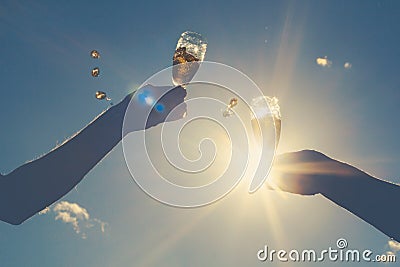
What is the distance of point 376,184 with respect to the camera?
4.15 m

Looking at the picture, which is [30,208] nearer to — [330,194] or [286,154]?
[286,154]

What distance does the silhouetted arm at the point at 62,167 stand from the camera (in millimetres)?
4465

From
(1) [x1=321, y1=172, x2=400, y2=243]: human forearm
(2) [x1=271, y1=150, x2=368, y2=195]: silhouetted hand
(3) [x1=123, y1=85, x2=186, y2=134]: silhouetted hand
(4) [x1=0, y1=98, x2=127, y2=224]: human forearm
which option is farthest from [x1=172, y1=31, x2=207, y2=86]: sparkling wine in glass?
(1) [x1=321, y1=172, x2=400, y2=243]: human forearm

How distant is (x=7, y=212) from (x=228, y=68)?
3.70 m

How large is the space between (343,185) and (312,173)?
0.34 meters

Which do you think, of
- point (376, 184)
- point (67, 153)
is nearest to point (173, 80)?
point (67, 153)

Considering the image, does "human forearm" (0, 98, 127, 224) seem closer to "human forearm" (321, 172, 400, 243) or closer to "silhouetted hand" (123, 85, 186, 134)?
"silhouetted hand" (123, 85, 186, 134)

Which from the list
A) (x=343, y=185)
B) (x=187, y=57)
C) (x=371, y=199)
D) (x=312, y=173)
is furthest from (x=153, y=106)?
(x=371, y=199)

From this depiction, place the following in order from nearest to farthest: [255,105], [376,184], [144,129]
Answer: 1. [376,184]
2. [144,129]
3. [255,105]

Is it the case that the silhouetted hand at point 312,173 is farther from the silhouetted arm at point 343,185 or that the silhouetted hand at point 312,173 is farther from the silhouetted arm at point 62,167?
the silhouetted arm at point 62,167

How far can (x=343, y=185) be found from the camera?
4.16 meters

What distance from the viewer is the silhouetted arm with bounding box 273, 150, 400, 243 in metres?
4.08

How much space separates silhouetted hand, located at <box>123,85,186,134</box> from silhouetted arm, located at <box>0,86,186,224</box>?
12 millimetres

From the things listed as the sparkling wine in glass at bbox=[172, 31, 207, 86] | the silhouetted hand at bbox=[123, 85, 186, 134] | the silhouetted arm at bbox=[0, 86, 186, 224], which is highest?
Result: the sparkling wine in glass at bbox=[172, 31, 207, 86]
